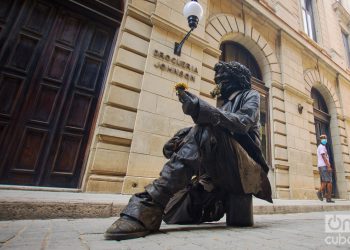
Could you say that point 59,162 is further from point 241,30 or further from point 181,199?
point 241,30

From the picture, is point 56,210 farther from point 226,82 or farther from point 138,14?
point 138,14

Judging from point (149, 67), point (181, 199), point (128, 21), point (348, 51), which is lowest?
point (181, 199)

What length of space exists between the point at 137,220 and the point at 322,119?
11.2 meters

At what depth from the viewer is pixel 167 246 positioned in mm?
1227

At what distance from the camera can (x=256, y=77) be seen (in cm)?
794

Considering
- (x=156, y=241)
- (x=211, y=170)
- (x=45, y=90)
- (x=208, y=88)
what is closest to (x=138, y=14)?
(x=208, y=88)

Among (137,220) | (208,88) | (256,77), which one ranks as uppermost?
(256,77)

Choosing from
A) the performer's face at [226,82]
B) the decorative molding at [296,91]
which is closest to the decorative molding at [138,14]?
the performer's face at [226,82]

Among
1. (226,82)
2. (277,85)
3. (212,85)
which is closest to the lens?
(226,82)

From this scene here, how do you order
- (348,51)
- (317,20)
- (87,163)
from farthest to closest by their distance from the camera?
(348,51) → (317,20) → (87,163)

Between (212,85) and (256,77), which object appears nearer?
(212,85)

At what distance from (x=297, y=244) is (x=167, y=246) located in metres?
0.88

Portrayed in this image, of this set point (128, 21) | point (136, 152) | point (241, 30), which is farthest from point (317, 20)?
point (136, 152)

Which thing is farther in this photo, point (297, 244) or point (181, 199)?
point (181, 199)
